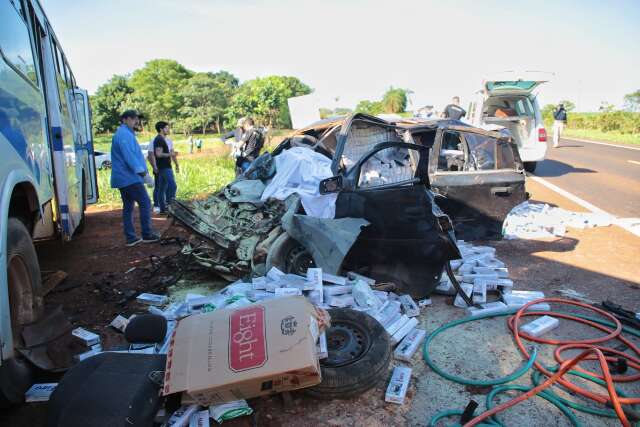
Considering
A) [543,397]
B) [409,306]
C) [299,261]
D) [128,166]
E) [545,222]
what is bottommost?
[543,397]

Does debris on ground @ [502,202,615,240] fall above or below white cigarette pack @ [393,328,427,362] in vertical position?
above

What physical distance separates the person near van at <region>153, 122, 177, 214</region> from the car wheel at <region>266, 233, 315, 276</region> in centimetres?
407

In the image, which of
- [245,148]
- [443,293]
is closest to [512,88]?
[245,148]

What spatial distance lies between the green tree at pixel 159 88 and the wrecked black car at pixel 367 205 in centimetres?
4182

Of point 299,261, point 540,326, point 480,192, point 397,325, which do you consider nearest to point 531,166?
point 480,192

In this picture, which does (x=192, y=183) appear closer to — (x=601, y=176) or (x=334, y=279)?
(x=334, y=279)

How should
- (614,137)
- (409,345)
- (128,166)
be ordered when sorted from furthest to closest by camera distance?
(614,137)
(128,166)
(409,345)

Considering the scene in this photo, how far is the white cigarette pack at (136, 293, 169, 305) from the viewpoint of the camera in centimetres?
405

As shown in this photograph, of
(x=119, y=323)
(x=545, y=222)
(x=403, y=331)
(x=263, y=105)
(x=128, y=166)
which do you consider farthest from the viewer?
(x=263, y=105)

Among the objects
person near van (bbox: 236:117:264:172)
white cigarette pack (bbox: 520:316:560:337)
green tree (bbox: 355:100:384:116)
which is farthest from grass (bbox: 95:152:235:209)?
green tree (bbox: 355:100:384:116)

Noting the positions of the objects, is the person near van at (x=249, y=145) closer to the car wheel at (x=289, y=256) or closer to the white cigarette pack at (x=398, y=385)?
the car wheel at (x=289, y=256)

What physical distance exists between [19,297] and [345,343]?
220cm

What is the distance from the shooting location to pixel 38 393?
8.42 feet

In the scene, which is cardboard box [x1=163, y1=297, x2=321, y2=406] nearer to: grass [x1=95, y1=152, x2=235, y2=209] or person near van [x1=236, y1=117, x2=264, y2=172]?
person near van [x1=236, y1=117, x2=264, y2=172]
